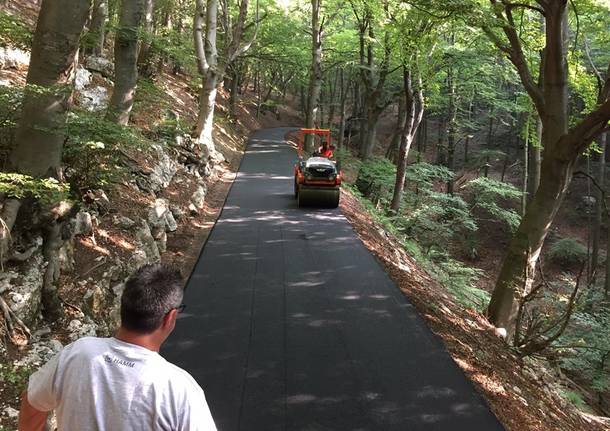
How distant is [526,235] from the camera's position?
9.86 metres

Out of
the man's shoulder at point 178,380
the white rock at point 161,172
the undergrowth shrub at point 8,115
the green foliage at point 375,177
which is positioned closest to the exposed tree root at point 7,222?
the undergrowth shrub at point 8,115

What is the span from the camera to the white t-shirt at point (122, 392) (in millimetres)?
1952

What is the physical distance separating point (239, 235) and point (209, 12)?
10.6 metres

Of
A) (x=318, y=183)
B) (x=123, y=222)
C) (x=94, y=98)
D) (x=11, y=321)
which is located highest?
(x=94, y=98)

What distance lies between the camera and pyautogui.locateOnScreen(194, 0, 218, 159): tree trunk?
17.4 meters

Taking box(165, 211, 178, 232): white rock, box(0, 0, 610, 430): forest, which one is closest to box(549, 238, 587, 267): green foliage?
box(0, 0, 610, 430): forest

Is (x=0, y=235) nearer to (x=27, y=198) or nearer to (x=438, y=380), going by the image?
(x=27, y=198)

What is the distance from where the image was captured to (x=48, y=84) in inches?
213

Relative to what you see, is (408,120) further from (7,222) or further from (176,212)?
(7,222)

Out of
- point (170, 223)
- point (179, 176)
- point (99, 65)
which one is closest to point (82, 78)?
point (99, 65)

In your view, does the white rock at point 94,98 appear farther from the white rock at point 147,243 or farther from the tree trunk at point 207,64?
the white rock at point 147,243

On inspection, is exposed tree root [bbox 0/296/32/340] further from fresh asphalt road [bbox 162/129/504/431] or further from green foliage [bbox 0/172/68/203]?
fresh asphalt road [bbox 162/129/504/431]

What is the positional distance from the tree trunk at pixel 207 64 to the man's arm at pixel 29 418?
15.2m

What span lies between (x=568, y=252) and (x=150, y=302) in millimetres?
28518
